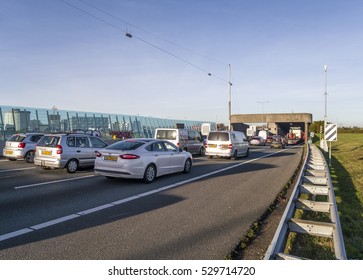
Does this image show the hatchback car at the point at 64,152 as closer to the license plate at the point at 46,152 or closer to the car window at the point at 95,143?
the license plate at the point at 46,152

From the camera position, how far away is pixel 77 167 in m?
12.5

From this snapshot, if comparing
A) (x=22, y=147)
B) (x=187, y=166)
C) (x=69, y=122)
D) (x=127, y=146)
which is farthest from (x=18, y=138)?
(x=69, y=122)

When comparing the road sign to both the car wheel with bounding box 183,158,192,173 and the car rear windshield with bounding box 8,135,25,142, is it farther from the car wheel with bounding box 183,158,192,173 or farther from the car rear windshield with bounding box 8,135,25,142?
the car rear windshield with bounding box 8,135,25,142

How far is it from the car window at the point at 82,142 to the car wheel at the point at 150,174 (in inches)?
157

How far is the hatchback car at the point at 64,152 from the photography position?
38.8 feet

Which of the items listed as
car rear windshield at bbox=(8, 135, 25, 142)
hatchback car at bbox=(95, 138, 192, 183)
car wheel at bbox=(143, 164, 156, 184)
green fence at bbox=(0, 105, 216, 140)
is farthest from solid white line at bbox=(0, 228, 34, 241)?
green fence at bbox=(0, 105, 216, 140)

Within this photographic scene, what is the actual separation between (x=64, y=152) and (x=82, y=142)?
110cm

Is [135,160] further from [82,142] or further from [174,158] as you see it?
[82,142]

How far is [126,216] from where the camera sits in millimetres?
6246

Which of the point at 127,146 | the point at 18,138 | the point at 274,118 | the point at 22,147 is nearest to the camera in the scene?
the point at 127,146

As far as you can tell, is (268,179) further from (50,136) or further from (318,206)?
(50,136)

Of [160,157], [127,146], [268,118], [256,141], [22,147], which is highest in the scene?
[268,118]

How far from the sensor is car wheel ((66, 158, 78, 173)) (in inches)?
476

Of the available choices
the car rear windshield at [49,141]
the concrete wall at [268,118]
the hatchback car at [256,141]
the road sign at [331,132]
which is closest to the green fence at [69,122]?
the hatchback car at [256,141]
